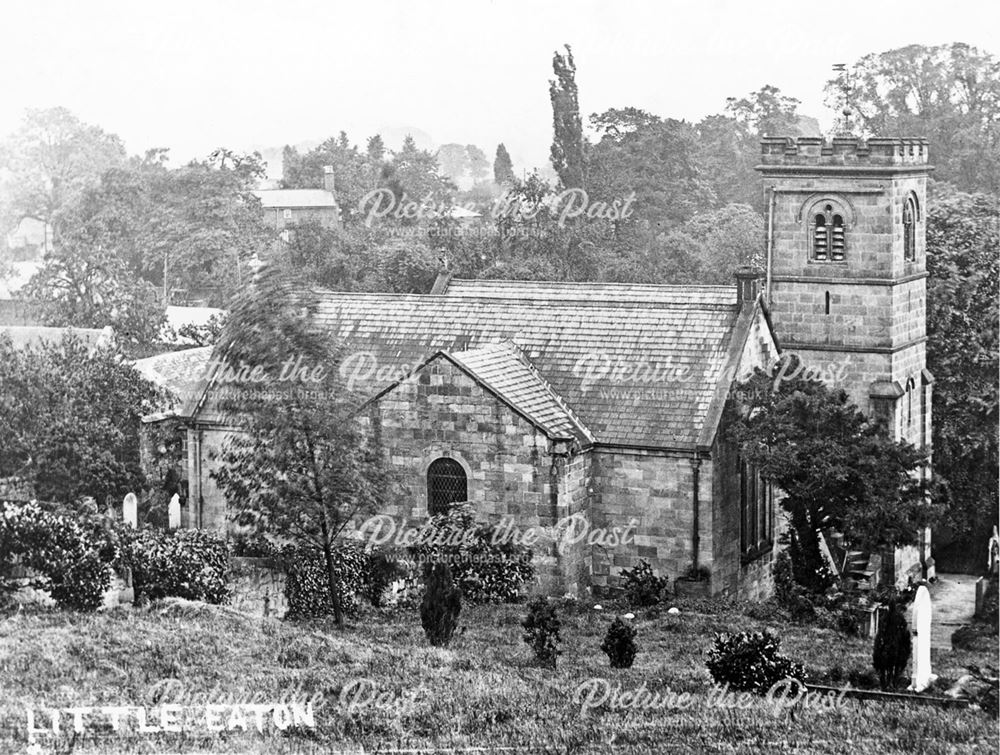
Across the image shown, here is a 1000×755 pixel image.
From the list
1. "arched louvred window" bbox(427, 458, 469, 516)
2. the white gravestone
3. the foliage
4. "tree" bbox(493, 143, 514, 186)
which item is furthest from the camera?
"tree" bbox(493, 143, 514, 186)

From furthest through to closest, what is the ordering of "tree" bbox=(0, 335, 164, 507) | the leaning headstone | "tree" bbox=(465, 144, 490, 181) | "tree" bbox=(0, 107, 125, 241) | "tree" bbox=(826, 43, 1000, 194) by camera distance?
"tree" bbox=(465, 144, 490, 181) → "tree" bbox=(0, 107, 125, 241) → "tree" bbox=(826, 43, 1000, 194) → "tree" bbox=(0, 335, 164, 507) → the leaning headstone

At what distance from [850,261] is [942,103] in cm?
3437

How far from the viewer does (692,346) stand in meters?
38.3

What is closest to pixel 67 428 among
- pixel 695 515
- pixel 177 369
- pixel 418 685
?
pixel 177 369

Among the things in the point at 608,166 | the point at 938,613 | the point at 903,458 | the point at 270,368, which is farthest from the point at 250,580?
the point at 608,166

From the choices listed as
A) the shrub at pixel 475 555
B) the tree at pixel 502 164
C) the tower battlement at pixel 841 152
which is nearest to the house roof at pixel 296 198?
the tree at pixel 502 164

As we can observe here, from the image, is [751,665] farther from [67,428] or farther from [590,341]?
[67,428]

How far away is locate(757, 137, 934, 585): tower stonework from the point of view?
42375 millimetres

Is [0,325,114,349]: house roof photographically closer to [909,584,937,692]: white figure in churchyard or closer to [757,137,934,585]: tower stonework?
[757,137,934,585]: tower stonework

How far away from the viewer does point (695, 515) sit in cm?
3631

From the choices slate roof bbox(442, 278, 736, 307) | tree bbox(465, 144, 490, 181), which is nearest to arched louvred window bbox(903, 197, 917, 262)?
slate roof bbox(442, 278, 736, 307)

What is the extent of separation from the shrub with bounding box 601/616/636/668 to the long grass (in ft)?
0.84

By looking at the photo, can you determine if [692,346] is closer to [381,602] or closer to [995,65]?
[381,602]

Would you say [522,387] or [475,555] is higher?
[522,387]
